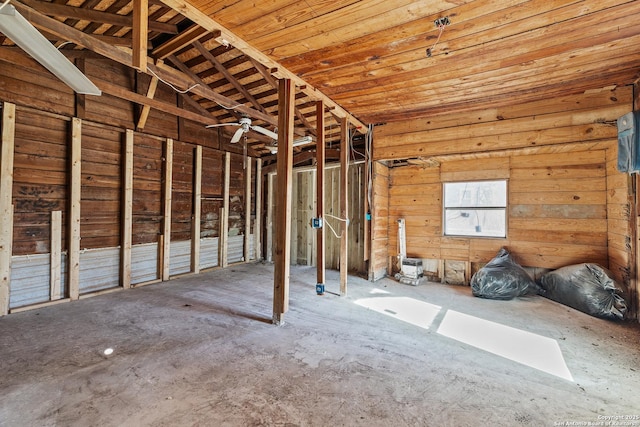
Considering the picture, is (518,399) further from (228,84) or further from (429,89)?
(228,84)

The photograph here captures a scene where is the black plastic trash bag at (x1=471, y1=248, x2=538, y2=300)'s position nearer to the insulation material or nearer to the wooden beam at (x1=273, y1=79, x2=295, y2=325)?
the wooden beam at (x1=273, y1=79, x2=295, y2=325)

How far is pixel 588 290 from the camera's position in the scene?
3.19m

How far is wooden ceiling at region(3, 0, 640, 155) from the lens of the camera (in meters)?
2.07

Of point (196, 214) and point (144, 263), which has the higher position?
point (196, 214)

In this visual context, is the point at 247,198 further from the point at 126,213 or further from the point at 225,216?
the point at 126,213

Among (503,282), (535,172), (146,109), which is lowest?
(503,282)

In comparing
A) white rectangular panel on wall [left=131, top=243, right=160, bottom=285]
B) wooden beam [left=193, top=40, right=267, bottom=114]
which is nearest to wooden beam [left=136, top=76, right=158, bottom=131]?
wooden beam [left=193, top=40, right=267, bottom=114]

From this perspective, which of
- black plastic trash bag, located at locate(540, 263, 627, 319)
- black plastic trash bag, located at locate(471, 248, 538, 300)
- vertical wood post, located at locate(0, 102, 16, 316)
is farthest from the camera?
black plastic trash bag, located at locate(471, 248, 538, 300)

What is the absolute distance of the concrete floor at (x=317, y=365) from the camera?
1.62 metres

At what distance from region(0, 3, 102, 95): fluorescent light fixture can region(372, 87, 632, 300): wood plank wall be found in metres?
3.76

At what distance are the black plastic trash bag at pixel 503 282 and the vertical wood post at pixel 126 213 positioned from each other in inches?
201

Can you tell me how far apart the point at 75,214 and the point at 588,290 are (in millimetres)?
6391

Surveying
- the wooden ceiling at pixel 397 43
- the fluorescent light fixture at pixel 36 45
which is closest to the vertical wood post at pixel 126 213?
the wooden ceiling at pixel 397 43

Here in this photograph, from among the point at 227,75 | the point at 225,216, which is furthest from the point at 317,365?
the point at 225,216
